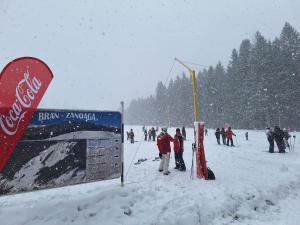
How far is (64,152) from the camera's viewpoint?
6918mm

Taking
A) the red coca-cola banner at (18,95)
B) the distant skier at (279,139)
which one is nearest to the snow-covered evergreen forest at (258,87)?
the distant skier at (279,139)

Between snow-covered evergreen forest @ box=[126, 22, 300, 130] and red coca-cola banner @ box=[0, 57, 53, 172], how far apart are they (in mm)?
48032

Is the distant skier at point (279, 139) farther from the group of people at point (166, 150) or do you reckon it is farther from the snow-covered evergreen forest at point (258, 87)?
the snow-covered evergreen forest at point (258, 87)

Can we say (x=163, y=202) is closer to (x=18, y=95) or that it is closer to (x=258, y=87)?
(x=18, y=95)

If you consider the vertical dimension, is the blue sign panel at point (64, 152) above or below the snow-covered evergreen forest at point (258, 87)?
below

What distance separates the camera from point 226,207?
761 centimetres

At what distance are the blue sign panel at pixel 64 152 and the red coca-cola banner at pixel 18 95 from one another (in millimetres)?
249

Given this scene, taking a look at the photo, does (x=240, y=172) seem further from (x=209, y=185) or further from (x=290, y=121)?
(x=290, y=121)

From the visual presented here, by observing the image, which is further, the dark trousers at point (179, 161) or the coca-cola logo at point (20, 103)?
the dark trousers at point (179, 161)

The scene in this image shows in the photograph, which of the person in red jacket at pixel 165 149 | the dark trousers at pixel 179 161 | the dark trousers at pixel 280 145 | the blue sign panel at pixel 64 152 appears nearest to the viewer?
the blue sign panel at pixel 64 152

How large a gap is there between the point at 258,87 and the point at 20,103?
50.0 metres

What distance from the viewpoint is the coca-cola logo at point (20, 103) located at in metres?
5.63

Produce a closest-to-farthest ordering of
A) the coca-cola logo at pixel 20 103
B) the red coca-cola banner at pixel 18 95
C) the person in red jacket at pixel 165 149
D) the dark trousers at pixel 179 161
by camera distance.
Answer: the red coca-cola banner at pixel 18 95, the coca-cola logo at pixel 20 103, the person in red jacket at pixel 165 149, the dark trousers at pixel 179 161

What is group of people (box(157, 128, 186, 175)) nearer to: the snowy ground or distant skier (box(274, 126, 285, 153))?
the snowy ground
